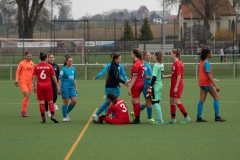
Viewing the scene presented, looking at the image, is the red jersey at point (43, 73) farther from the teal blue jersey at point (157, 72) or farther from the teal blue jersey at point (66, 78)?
the teal blue jersey at point (157, 72)

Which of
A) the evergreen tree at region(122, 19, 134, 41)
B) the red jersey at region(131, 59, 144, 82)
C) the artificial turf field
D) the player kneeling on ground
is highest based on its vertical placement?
the evergreen tree at region(122, 19, 134, 41)

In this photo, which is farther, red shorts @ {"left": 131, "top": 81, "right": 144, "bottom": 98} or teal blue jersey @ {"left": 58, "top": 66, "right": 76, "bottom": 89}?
teal blue jersey @ {"left": 58, "top": 66, "right": 76, "bottom": 89}

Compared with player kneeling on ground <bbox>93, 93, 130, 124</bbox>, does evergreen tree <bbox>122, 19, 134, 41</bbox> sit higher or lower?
higher

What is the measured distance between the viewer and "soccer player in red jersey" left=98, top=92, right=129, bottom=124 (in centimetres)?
1351

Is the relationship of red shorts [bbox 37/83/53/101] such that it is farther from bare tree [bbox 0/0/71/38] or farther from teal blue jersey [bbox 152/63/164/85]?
bare tree [bbox 0/0/71/38]

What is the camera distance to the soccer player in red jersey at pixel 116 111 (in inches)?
532

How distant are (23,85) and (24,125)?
93.4 inches

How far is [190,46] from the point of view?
196ft

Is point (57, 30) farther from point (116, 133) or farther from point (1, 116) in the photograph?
point (116, 133)

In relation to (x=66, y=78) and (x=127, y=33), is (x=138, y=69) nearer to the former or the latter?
(x=66, y=78)

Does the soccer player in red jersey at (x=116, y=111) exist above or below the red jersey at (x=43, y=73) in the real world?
below

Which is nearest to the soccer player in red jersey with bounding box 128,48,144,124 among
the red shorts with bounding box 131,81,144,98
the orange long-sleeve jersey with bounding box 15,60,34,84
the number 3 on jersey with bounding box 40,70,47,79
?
the red shorts with bounding box 131,81,144,98

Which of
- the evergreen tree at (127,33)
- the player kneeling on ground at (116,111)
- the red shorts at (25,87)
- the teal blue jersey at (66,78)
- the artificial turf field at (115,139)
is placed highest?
the evergreen tree at (127,33)

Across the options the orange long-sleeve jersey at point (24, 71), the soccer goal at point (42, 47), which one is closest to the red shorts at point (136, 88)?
the orange long-sleeve jersey at point (24, 71)
